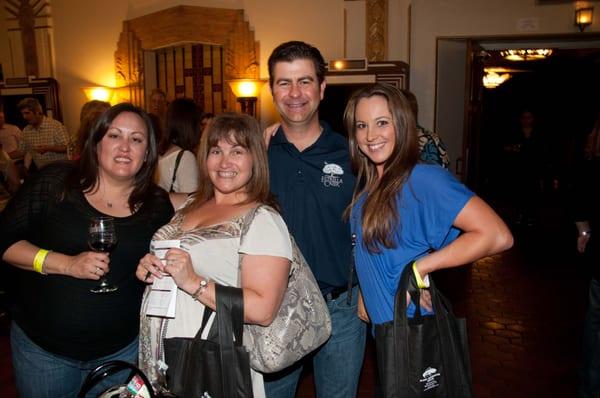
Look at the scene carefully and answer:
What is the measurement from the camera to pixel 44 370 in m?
1.86

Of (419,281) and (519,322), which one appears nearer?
(419,281)

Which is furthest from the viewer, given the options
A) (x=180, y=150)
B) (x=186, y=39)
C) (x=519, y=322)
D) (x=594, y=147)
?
(x=186, y=39)

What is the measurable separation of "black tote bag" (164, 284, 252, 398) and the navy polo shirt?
59cm

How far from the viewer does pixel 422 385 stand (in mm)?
1568

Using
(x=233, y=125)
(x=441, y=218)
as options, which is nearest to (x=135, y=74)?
(x=233, y=125)

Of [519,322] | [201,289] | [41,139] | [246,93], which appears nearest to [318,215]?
[201,289]

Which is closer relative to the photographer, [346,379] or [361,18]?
[346,379]

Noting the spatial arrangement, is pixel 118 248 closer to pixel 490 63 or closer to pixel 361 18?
pixel 361 18

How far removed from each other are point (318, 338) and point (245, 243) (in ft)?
1.50

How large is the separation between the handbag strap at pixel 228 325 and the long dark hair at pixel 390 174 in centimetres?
55

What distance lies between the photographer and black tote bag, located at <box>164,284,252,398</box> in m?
1.49

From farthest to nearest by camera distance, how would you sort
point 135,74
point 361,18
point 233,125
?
point 135,74 < point 361,18 < point 233,125

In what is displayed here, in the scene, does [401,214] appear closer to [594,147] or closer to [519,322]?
[594,147]

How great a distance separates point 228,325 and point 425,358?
66 cm
